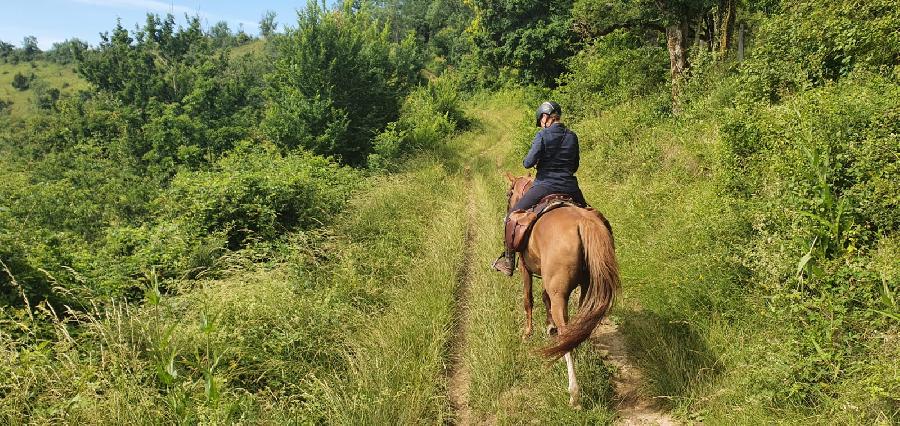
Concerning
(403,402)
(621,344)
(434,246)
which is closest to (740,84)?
(621,344)

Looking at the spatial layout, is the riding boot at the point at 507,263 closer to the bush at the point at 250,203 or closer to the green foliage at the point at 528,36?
the bush at the point at 250,203

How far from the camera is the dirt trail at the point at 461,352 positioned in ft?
13.2

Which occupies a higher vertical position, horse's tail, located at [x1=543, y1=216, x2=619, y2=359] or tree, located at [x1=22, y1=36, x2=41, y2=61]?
tree, located at [x1=22, y1=36, x2=41, y2=61]

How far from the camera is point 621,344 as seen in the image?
15.5 feet

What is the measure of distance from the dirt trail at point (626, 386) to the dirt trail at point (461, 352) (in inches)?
54.5

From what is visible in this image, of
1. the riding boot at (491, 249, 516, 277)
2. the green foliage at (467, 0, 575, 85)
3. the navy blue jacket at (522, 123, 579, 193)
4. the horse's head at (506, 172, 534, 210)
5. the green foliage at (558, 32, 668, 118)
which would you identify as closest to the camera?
the navy blue jacket at (522, 123, 579, 193)

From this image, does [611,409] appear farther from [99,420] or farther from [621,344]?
[99,420]

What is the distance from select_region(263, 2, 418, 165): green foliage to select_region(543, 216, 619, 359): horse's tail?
11.5m

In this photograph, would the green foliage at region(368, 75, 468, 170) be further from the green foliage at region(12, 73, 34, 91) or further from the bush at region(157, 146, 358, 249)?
the green foliage at region(12, 73, 34, 91)

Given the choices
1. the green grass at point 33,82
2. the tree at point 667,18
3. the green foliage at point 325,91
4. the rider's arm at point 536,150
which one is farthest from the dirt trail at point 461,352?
the green grass at point 33,82

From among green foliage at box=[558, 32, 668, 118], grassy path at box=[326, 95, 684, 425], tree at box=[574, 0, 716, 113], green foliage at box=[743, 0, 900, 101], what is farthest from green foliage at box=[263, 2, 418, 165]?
green foliage at box=[743, 0, 900, 101]

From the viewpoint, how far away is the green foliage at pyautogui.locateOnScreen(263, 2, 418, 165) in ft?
45.5

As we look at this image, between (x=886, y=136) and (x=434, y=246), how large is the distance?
5689mm

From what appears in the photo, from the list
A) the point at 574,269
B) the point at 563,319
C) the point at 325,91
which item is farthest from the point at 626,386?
the point at 325,91
